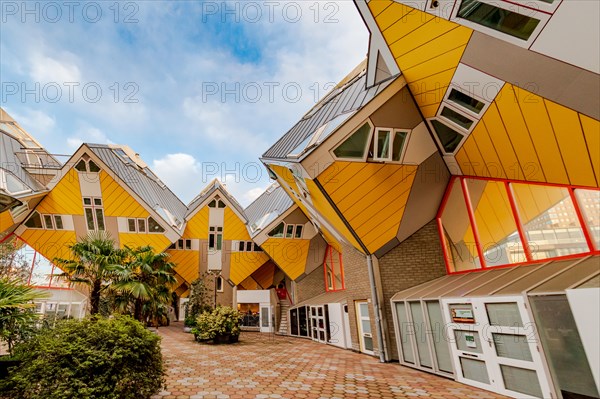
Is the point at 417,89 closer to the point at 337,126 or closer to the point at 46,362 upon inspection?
the point at 337,126

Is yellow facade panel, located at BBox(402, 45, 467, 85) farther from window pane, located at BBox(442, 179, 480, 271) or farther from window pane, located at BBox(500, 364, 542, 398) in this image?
window pane, located at BBox(500, 364, 542, 398)

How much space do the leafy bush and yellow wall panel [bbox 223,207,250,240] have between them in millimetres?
7641

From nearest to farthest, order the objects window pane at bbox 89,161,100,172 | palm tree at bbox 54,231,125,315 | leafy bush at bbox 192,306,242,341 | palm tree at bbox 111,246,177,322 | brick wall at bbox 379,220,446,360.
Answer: palm tree at bbox 54,231,125,315 → brick wall at bbox 379,220,446,360 → leafy bush at bbox 192,306,242,341 → palm tree at bbox 111,246,177,322 → window pane at bbox 89,161,100,172

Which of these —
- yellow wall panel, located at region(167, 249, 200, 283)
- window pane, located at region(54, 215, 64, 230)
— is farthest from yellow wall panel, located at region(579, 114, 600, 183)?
window pane, located at region(54, 215, 64, 230)

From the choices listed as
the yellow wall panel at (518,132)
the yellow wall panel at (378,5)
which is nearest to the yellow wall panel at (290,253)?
the yellow wall panel at (518,132)

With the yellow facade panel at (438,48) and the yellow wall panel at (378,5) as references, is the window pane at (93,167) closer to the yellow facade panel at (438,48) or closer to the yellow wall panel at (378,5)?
the yellow wall panel at (378,5)

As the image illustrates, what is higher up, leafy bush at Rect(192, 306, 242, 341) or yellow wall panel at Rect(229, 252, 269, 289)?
yellow wall panel at Rect(229, 252, 269, 289)

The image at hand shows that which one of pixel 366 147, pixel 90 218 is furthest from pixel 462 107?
pixel 90 218

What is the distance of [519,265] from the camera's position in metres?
6.73

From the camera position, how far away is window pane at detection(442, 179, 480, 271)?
27.8 feet

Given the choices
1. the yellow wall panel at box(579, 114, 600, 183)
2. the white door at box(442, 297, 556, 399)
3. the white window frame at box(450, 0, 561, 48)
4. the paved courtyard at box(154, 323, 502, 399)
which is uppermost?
the white window frame at box(450, 0, 561, 48)

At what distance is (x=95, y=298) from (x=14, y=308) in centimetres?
316

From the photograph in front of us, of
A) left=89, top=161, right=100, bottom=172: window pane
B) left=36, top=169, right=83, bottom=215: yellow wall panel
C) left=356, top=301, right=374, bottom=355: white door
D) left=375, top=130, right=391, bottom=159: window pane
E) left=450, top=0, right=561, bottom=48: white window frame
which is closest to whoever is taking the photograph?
left=450, top=0, right=561, bottom=48: white window frame

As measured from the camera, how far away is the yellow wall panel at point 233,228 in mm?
21072
